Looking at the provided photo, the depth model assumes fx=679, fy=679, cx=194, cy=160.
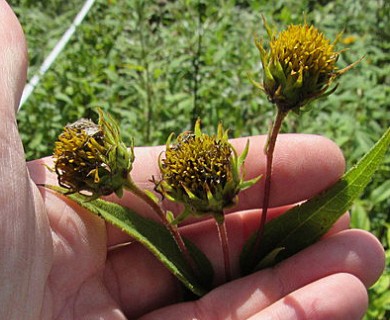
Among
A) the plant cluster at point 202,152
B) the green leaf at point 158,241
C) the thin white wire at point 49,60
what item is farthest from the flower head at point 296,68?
the thin white wire at point 49,60

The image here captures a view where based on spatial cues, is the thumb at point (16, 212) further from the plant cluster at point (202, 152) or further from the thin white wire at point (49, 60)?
the thin white wire at point (49, 60)

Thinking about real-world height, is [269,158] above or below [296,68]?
below

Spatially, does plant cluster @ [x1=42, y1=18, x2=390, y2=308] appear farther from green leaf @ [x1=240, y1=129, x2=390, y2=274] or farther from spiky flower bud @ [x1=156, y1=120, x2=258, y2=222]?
green leaf @ [x1=240, y1=129, x2=390, y2=274]

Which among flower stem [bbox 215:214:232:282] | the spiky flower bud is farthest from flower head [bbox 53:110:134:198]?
flower stem [bbox 215:214:232:282]

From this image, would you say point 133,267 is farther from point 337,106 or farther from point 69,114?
point 337,106

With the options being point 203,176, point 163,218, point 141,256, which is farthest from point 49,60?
point 203,176

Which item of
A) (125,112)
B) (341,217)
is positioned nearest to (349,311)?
(341,217)

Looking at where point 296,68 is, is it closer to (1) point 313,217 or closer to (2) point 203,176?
(2) point 203,176
